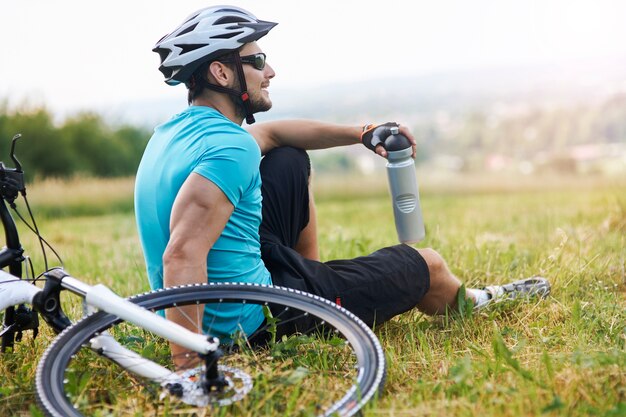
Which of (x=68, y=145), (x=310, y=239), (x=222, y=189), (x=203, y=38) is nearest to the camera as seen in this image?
(x=222, y=189)

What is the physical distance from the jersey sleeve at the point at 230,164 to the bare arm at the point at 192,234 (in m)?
0.03

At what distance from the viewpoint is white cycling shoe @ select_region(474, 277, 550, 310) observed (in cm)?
410

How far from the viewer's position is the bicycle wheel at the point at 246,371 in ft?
8.87

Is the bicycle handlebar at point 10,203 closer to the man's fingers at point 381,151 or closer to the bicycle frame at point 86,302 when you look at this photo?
the bicycle frame at point 86,302

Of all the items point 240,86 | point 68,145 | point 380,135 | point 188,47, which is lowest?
point 68,145

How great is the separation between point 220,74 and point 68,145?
17146mm

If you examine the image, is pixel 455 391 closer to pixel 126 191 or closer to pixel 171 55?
pixel 171 55

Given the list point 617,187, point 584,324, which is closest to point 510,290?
point 584,324

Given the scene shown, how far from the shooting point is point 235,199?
2953mm

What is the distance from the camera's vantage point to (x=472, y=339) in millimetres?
3654

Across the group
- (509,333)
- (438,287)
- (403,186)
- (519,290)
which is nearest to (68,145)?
(519,290)

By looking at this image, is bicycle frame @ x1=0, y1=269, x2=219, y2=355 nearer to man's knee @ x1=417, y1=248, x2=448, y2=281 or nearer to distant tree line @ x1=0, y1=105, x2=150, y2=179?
man's knee @ x1=417, y1=248, x2=448, y2=281

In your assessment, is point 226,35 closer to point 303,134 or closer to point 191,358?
point 303,134

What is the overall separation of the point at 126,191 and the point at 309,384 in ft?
42.2
